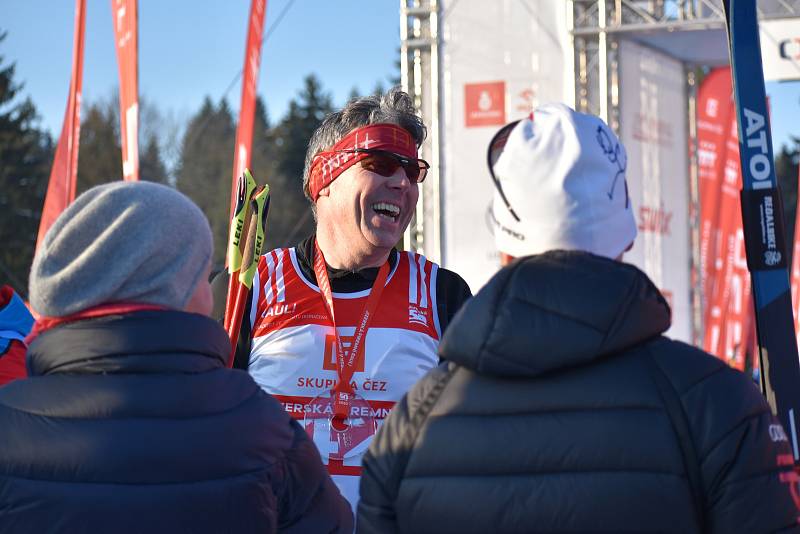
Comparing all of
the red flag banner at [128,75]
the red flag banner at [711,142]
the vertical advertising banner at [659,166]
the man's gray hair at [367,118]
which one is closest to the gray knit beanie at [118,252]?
the man's gray hair at [367,118]

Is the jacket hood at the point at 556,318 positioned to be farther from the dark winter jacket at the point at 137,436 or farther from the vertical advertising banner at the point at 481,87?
the vertical advertising banner at the point at 481,87

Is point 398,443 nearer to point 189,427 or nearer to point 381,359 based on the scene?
point 189,427

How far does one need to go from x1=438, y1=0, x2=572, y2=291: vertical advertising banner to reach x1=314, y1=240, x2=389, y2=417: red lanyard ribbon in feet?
17.4

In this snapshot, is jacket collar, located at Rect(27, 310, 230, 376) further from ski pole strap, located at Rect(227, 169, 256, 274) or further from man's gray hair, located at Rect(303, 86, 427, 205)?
man's gray hair, located at Rect(303, 86, 427, 205)

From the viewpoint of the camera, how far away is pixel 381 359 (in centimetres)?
279

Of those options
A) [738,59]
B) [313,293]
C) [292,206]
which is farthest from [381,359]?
[292,206]

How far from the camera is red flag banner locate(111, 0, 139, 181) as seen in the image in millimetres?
8211

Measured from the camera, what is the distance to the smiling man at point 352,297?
2764 mm

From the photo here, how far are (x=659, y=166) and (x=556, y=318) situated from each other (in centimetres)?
768

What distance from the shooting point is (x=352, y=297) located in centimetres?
291

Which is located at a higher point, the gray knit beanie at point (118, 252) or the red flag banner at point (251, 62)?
the red flag banner at point (251, 62)

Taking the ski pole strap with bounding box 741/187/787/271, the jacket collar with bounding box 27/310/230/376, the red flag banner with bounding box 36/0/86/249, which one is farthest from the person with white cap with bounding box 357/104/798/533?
the red flag banner with bounding box 36/0/86/249

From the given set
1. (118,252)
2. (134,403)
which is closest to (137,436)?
(134,403)

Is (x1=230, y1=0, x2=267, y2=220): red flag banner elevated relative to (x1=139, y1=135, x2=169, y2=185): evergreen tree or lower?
lower
